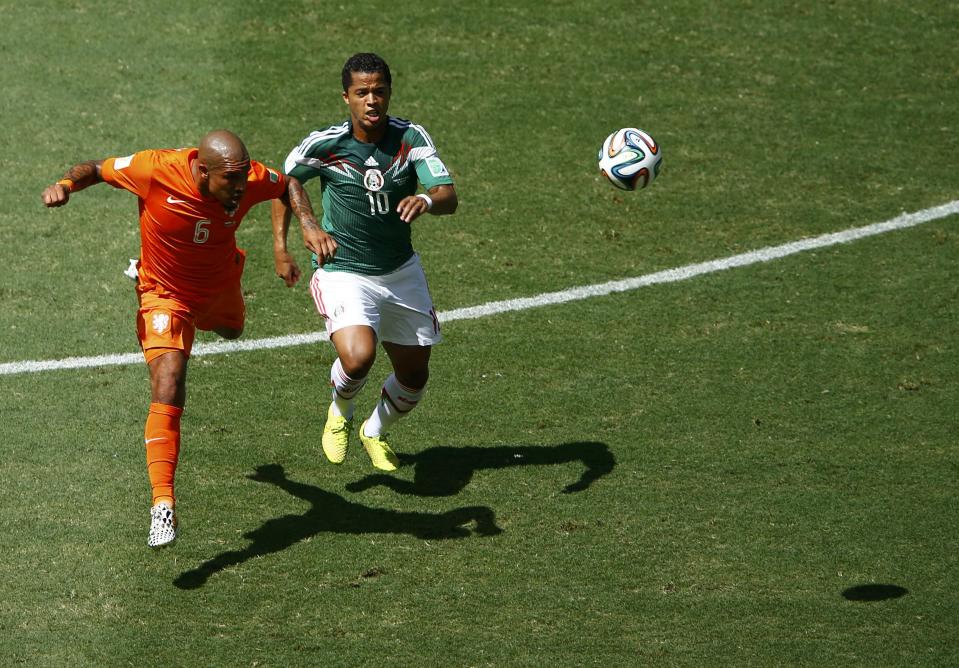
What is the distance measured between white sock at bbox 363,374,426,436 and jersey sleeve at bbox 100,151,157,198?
2.08 m

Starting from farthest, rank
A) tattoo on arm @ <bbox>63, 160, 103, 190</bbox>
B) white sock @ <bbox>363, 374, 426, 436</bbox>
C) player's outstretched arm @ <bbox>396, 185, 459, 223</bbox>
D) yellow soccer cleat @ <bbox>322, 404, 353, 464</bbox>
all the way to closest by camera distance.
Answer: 1. white sock @ <bbox>363, 374, 426, 436</bbox>
2. yellow soccer cleat @ <bbox>322, 404, 353, 464</bbox>
3. tattoo on arm @ <bbox>63, 160, 103, 190</bbox>
4. player's outstretched arm @ <bbox>396, 185, 459, 223</bbox>

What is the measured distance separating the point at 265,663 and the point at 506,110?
8.27 metres

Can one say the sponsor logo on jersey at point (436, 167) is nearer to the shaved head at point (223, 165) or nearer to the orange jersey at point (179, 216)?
the orange jersey at point (179, 216)

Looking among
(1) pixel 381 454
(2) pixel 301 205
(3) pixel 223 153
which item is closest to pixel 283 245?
(2) pixel 301 205

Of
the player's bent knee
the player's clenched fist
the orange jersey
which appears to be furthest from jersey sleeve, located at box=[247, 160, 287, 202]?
the player's bent knee

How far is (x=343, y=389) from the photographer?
9.03 metres

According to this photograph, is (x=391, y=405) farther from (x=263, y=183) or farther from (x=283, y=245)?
(x=263, y=183)

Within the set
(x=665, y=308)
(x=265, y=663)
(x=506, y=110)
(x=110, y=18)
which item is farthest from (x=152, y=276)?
(x=110, y=18)

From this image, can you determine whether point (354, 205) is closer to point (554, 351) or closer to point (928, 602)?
point (554, 351)

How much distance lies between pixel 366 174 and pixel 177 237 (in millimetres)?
1265

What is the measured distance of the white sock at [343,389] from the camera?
8945 millimetres

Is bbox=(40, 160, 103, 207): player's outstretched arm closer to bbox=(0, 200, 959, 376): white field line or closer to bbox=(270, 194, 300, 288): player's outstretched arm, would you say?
bbox=(270, 194, 300, 288): player's outstretched arm

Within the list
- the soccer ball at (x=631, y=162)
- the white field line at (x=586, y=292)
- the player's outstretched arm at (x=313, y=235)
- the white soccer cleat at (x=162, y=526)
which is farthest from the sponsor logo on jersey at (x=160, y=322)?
the soccer ball at (x=631, y=162)

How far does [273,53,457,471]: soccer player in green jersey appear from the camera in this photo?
341 inches
